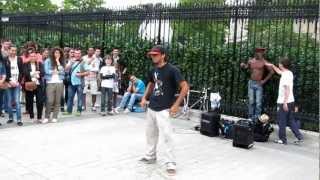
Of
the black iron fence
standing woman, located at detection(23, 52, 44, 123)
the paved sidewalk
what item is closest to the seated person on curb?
the black iron fence

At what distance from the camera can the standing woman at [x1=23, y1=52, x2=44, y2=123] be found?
11.3 m

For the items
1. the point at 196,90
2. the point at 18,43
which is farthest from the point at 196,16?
the point at 18,43

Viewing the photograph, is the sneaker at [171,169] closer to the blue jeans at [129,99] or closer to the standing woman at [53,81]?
the standing woman at [53,81]

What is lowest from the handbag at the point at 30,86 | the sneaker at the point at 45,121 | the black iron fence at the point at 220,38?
the sneaker at the point at 45,121

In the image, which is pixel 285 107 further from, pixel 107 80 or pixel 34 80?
pixel 34 80

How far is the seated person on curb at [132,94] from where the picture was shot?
43.9 feet

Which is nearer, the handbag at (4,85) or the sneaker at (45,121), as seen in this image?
the handbag at (4,85)

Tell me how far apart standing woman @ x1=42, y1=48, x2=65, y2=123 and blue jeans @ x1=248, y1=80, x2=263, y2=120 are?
14.0ft

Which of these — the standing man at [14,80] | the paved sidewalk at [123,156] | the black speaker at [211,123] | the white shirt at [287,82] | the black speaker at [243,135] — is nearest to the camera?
the paved sidewalk at [123,156]

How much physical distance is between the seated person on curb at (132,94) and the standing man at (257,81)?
3349mm

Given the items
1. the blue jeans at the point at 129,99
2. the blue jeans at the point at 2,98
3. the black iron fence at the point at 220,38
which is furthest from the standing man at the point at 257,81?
the blue jeans at the point at 2,98

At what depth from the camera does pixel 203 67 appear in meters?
12.8

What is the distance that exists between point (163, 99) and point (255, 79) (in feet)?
13.8

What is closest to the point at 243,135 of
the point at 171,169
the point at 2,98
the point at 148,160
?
the point at 148,160
